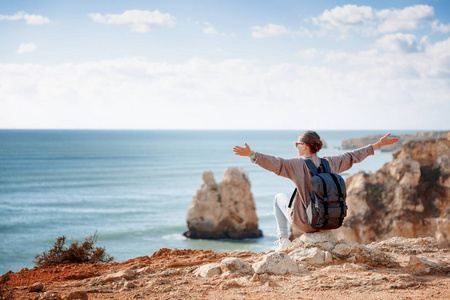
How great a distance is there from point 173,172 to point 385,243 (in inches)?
2990

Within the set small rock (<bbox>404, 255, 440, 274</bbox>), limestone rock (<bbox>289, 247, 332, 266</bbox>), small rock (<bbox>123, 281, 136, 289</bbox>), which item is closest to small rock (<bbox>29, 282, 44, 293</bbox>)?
small rock (<bbox>123, 281, 136, 289</bbox>)

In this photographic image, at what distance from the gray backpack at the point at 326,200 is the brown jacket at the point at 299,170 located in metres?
0.14

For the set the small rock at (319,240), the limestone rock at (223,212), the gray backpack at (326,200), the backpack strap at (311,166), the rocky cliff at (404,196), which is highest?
the backpack strap at (311,166)

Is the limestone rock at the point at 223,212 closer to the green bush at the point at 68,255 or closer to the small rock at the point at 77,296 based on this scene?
the green bush at the point at 68,255

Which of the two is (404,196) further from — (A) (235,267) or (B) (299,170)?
(A) (235,267)

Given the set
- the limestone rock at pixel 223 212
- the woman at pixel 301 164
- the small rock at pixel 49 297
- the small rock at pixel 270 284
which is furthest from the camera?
the limestone rock at pixel 223 212

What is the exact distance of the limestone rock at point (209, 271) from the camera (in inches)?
233

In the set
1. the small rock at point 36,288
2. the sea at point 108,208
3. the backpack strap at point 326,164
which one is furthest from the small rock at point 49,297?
the sea at point 108,208

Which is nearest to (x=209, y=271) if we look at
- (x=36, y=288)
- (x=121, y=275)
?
(x=121, y=275)

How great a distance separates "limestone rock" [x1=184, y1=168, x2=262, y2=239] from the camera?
106ft

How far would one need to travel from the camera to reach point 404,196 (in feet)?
60.6

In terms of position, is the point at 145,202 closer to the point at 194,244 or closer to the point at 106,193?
the point at 106,193

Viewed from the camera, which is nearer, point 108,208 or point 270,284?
point 270,284

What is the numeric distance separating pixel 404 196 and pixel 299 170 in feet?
47.0
